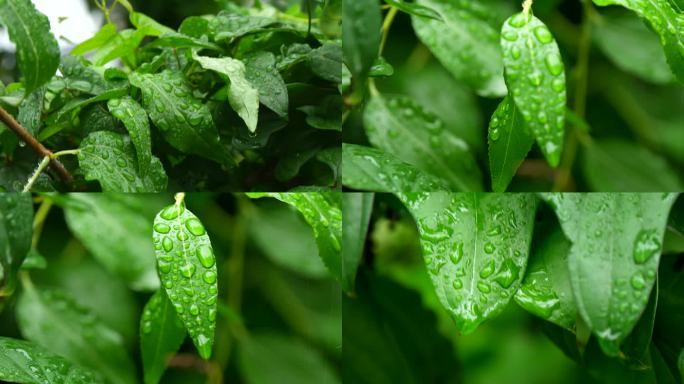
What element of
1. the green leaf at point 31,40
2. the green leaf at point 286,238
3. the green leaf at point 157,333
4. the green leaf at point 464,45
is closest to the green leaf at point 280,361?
the green leaf at point 286,238

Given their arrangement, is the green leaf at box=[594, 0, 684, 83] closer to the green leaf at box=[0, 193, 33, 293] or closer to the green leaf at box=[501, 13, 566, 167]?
the green leaf at box=[501, 13, 566, 167]

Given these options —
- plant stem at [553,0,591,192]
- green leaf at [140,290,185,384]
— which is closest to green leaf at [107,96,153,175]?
green leaf at [140,290,185,384]

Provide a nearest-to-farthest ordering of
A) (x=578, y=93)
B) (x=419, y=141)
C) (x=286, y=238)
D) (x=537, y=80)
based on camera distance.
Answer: (x=537, y=80)
(x=419, y=141)
(x=286, y=238)
(x=578, y=93)

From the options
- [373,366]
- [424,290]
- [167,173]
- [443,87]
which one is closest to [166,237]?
[167,173]

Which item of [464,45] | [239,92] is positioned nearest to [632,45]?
[464,45]

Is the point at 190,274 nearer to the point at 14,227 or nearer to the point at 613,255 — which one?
the point at 14,227

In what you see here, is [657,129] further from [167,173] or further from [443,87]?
[167,173]

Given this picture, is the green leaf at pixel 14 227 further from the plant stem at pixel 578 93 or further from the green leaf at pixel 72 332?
the plant stem at pixel 578 93
